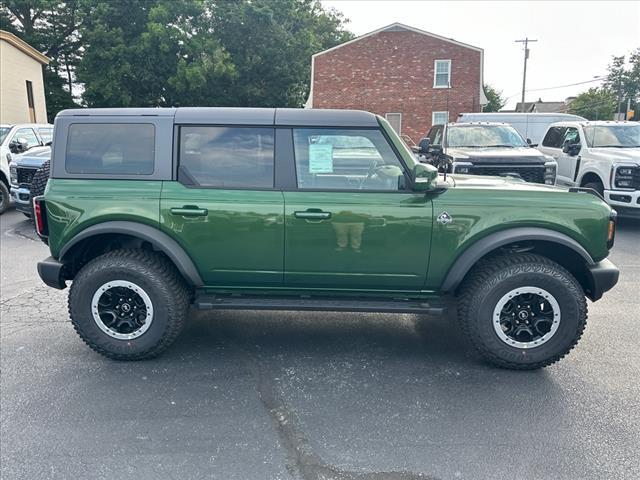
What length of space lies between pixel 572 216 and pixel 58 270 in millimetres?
3972

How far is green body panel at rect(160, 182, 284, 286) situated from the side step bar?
284 millimetres

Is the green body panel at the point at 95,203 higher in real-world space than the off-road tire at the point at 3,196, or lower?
higher

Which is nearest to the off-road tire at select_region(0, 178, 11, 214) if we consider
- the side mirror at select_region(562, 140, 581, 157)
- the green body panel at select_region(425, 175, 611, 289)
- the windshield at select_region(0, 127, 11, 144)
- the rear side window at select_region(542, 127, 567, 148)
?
the windshield at select_region(0, 127, 11, 144)

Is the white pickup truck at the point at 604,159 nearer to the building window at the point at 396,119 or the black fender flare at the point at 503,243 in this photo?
the black fender flare at the point at 503,243

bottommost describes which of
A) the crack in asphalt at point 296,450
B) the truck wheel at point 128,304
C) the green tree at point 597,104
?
the crack in asphalt at point 296,450

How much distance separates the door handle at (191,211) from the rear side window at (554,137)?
9440 millimetres

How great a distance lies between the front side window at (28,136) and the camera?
10798 mm

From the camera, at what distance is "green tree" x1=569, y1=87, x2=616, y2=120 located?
32.0m

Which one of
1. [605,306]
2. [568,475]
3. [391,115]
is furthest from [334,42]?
[568,475]

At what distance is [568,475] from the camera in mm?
2551

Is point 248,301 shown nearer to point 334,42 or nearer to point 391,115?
point 391,115

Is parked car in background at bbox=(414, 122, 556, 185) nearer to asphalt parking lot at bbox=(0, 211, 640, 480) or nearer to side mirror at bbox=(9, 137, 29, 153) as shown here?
asphalt parking lot at bbox=(0, 211, 640, 480)

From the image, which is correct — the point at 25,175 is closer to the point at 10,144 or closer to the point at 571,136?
the point at 10,144

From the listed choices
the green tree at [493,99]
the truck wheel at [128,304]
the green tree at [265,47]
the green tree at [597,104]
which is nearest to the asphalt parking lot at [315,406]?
the truck wheel at [128,304]
